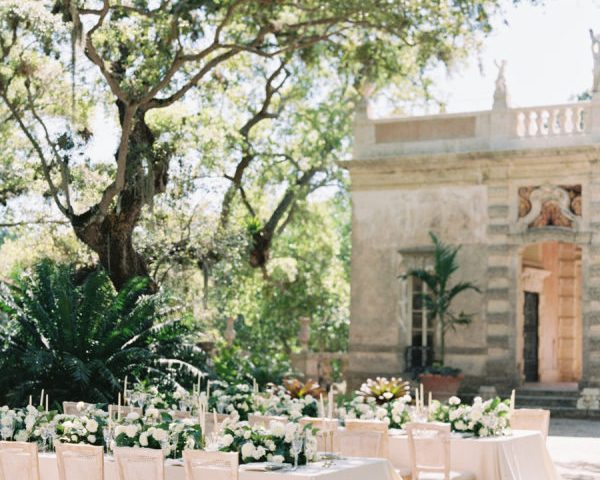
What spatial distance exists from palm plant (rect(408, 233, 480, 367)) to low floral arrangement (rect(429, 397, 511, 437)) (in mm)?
9382

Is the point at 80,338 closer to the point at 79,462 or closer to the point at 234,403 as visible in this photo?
the point at 234,403

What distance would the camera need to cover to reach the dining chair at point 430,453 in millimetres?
9492

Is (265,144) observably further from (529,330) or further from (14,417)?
(14,417)

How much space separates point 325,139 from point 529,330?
616cm

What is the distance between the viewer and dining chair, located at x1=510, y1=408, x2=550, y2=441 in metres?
11.2

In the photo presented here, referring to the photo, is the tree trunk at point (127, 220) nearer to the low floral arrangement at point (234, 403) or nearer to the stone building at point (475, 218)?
the stone building at point (475, 218)

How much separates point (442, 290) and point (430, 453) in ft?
33.7

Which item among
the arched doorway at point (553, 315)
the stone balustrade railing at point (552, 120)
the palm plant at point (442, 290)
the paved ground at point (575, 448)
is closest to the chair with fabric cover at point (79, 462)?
the paved ground at point (575, 448)

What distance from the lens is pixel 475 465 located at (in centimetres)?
977

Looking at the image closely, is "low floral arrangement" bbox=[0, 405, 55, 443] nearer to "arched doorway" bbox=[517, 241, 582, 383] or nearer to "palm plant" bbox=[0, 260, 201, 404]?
"palm plant" bbox=[0, 260, 201, 404]

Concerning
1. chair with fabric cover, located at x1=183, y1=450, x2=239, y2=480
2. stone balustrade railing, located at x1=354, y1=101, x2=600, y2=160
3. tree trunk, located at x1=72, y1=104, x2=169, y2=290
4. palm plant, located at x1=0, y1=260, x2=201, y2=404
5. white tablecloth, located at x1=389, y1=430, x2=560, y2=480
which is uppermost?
stone balustrade railing, located at x1=354, y1=101, x2=600, y2=160

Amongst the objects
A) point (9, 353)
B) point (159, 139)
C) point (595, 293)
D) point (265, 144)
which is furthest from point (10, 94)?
point (595, 293)

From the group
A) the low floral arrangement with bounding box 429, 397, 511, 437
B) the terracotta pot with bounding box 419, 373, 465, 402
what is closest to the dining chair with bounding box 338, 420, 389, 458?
the low floral arrangement with bounding box 429, 397, 511, 437

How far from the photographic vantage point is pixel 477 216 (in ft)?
67.8
